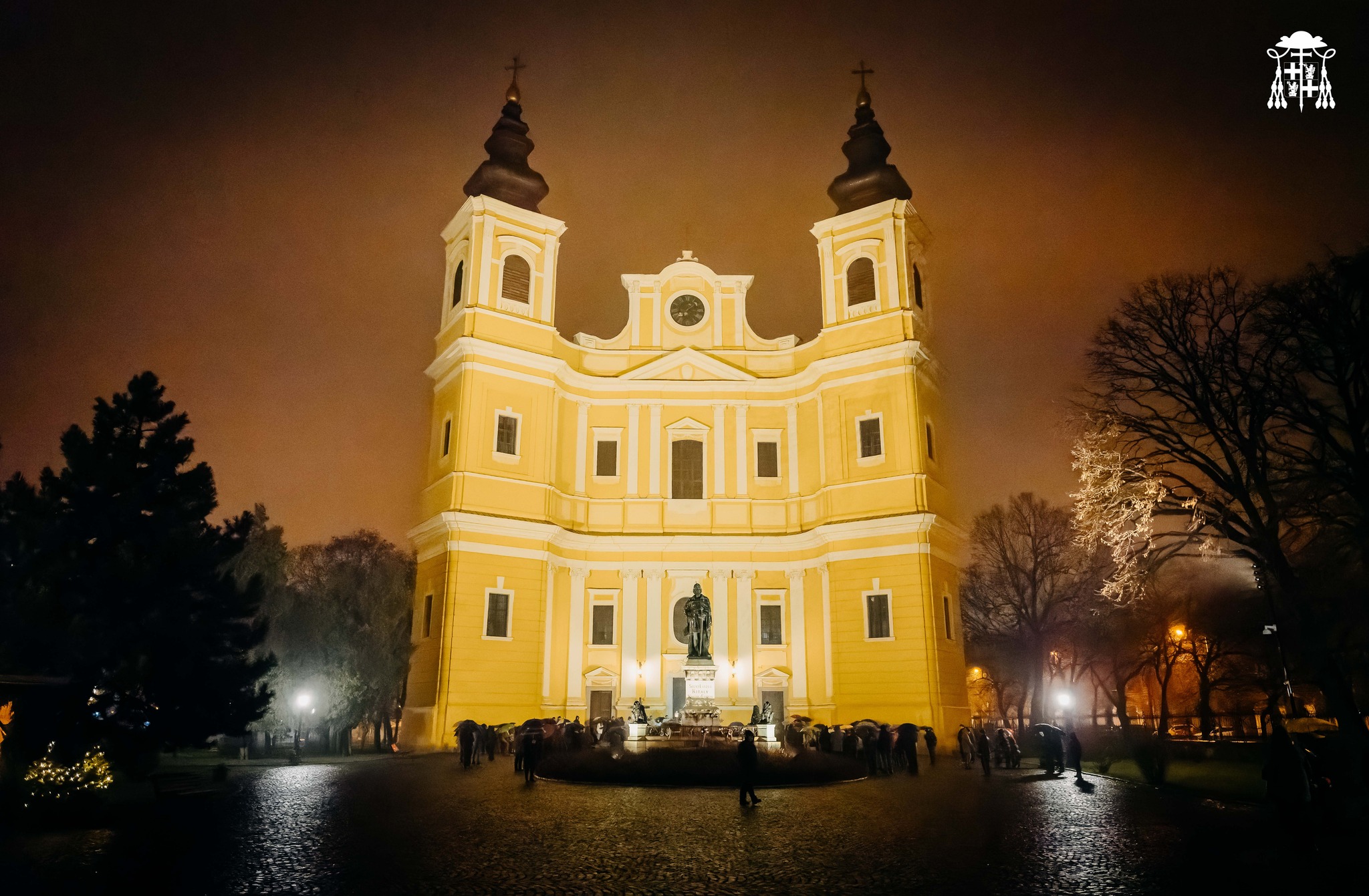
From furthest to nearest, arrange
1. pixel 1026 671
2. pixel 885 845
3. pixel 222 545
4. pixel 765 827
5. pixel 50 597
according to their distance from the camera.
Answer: pixel 1026 671 < pixel 222 545 < pixel 50 597 < pixel 765 827 < pixel 885 845

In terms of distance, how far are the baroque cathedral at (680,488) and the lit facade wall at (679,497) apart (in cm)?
7

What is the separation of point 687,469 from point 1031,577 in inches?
643

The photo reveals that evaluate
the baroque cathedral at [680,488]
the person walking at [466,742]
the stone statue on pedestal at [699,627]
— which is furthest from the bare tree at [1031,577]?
the person walking at [466,742]

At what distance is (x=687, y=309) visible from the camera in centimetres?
3206

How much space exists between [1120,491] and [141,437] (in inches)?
708

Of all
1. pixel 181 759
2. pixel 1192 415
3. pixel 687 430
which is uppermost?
pixel 687 430

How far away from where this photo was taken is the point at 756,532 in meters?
29.7

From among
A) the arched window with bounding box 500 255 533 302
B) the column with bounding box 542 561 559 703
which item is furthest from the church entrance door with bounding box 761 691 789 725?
the arched window with bounding box 500 255 533 302

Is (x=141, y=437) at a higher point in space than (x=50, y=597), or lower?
higher

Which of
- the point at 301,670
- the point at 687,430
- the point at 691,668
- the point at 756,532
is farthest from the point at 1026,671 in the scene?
the point at 301,670

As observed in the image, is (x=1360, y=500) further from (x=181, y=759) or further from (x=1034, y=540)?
(x=181, y=759)

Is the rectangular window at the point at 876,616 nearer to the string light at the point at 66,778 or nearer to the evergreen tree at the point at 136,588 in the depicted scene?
the evergreen tree at the point at 136,588

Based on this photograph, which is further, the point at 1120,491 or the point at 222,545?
the point at 1120,491

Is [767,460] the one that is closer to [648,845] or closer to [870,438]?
[870,438]
